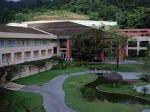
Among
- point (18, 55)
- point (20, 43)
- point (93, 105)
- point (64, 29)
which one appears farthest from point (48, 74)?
point (64, 29)

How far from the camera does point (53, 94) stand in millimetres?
27719

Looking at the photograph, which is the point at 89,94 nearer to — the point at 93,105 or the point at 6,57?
the point at 93,105

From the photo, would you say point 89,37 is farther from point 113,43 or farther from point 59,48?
point 59,48

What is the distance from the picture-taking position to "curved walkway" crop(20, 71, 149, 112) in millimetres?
22469

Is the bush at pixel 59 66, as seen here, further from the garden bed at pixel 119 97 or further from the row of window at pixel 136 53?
the row of window at pixel 136 53

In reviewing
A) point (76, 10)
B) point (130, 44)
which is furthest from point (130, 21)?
point (76, 10)

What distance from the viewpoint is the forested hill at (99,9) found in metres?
84.9

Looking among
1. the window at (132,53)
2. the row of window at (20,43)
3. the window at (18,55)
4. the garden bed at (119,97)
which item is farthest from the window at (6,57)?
the window at (132,53)

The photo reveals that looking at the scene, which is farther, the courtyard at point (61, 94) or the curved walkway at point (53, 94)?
the curved walkway at point (53, 94)

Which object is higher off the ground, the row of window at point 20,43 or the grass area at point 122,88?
the row of window at point 20,43

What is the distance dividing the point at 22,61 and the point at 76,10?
210ft

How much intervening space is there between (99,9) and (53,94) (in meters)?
75.1

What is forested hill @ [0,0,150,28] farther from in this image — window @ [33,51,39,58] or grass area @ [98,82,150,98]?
grass area @ [98,82,150,98]

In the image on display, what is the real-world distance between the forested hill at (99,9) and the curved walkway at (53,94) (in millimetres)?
52054
